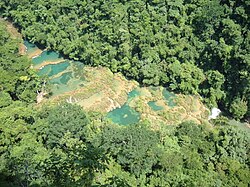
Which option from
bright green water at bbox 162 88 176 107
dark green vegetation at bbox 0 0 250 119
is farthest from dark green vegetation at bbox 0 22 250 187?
dark green vegetation at bbox 0 0 250 119

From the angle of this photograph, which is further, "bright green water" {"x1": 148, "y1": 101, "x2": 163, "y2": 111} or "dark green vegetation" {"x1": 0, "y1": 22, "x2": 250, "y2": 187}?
"bright green water" {"x1": 148, "y1": 101, "x2": 163, "y2": 111}

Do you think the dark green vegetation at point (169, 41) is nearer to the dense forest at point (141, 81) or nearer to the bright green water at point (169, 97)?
the dense forest at point (141, 81)

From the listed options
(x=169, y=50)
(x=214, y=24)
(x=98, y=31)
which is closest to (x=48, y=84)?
(x=98, y=31)

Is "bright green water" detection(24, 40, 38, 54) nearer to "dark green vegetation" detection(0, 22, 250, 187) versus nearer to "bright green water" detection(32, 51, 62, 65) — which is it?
"bright green water" detection(32, 51, 62, 65)

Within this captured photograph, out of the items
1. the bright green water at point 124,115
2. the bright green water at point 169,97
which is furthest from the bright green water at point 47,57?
the bright green water at point 169,97

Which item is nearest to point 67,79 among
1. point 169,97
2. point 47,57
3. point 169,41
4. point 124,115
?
point 47,57

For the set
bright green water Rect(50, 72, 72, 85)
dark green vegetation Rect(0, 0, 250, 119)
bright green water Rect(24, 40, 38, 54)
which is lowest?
bright green water Rect(24, 40, 38, 54)

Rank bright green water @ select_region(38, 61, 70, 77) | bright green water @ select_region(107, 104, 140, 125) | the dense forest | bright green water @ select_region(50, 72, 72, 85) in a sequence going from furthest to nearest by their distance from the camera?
bright green water @ select_region(38, 61, 70, 77) < bright green water @ select_region(50, 72, 72, 85) < bright green water @ select_region(107, 104, 140, 125) < the dense forest
